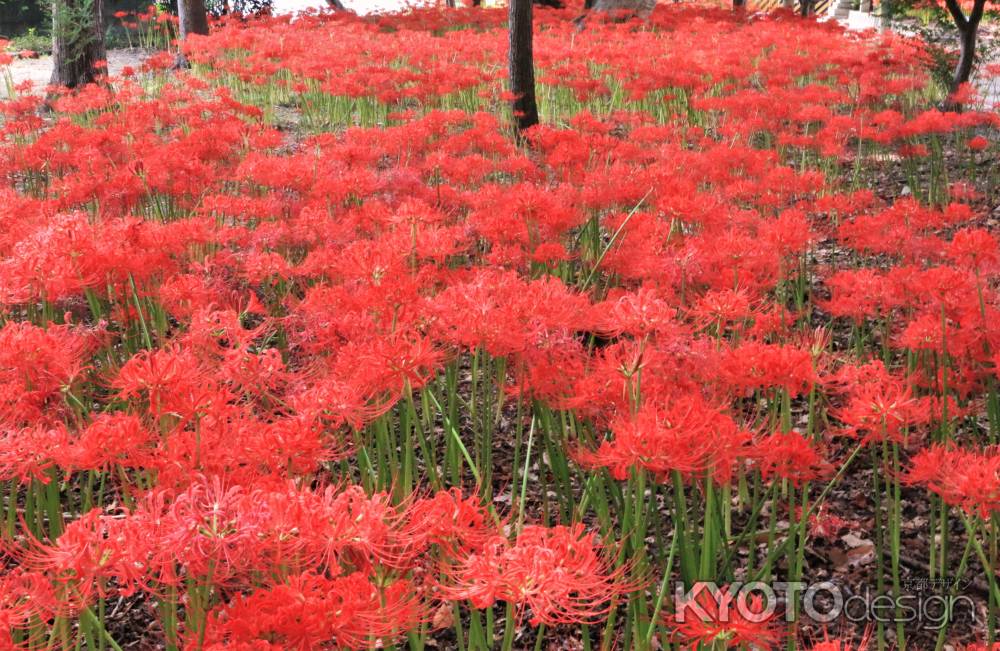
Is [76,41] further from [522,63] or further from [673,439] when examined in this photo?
[673,439]

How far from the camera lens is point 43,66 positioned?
1642 centimetres

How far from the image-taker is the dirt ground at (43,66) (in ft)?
46.8

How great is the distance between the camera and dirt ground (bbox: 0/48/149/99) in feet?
46.8

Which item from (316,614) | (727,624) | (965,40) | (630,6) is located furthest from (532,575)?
(630,6)

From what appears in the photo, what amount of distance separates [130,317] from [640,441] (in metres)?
2.90

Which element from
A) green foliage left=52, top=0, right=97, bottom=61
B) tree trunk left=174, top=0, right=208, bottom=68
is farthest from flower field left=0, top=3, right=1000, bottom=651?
tree trunk left=174, top=0, right=208, bottom=68

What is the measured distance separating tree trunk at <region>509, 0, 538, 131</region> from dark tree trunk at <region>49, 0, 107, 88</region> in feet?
18.3

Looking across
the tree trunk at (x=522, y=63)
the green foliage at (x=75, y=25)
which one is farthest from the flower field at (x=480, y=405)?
the green foliage at (x=75, y=25)

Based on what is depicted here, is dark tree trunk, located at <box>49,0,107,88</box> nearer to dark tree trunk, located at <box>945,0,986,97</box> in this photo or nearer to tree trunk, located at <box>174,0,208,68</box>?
tree trunk, located at <box>174,0,208,68</box>

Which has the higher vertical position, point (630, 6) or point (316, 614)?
point (630, 6)

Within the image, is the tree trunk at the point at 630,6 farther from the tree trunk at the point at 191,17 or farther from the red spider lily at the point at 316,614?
the red spider lily at the point at 316,614

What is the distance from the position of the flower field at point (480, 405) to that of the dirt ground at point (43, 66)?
8.56 m

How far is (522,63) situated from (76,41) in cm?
631

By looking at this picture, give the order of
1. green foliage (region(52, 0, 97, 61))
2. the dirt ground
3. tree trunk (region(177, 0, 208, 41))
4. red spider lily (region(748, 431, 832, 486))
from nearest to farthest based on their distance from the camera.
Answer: red spider lily (region(748, 431, 832, 486))
green foliage (region(52, 0, 97, 61))
tree trunk (region(177, 0, 208, 41))
the dirt ground
